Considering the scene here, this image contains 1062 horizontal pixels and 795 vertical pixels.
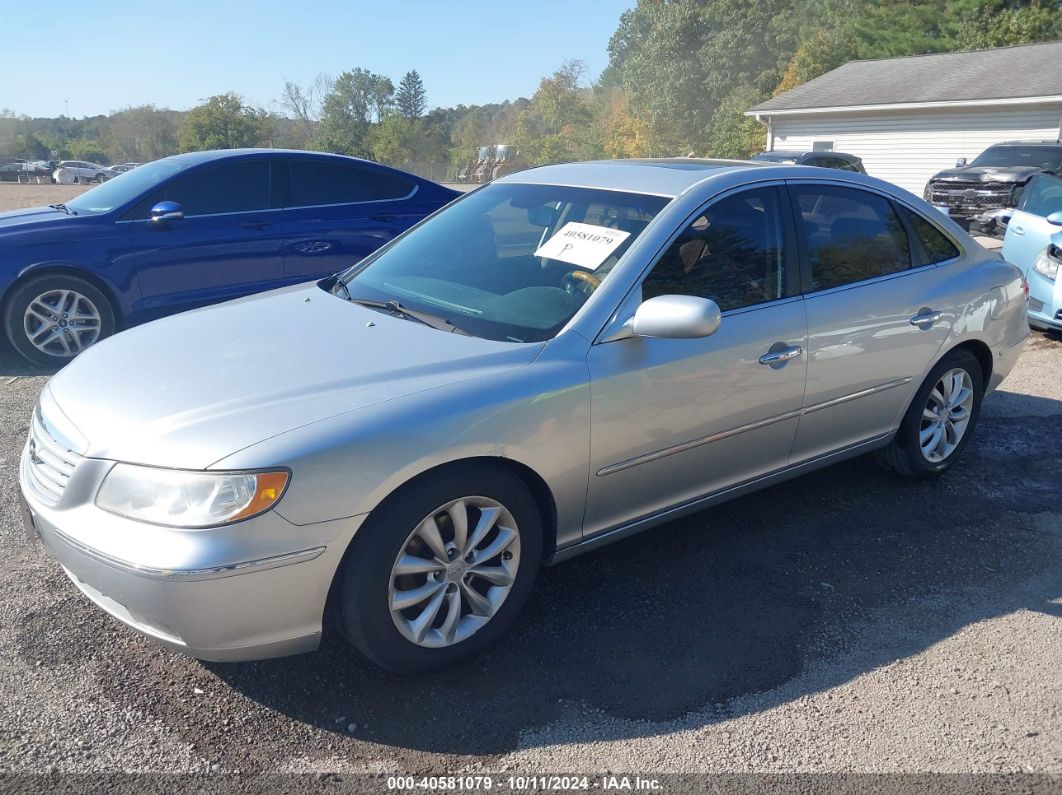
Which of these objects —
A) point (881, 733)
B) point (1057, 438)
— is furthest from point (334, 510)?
point (1057, 438)

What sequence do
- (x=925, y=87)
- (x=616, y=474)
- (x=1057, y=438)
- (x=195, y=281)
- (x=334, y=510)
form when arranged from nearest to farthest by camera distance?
(x=334, y=510) → (x=616, y=474) → (x=1057, y=438) → (x=195, y=281) → (x=925, y=87)

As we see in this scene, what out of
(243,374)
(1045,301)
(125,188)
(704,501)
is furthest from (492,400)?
(1045,301)

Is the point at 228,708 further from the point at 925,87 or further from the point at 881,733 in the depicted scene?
the point at 925,87

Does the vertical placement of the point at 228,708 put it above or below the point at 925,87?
below

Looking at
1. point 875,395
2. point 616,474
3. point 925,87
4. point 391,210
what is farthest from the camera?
point 925,87

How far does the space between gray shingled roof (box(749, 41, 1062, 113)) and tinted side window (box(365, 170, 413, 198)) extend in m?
19.8

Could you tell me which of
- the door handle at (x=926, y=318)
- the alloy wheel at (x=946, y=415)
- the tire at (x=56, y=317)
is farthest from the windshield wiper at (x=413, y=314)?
the tire at (x=56, y=317)

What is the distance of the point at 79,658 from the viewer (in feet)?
9.83

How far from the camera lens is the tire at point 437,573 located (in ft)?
8.70

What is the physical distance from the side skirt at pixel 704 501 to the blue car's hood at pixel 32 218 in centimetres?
528

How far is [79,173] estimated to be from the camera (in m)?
54.8

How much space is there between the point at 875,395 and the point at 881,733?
182 cm

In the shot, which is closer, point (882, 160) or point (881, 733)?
point (881, 733)

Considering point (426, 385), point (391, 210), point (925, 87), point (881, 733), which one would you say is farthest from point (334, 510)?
point (925, 87)
